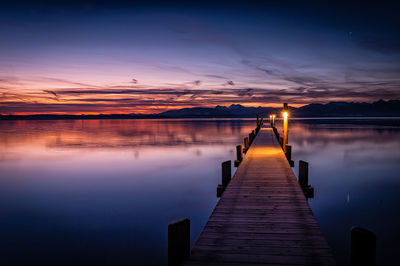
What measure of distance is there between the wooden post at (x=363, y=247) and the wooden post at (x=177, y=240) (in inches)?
90.0

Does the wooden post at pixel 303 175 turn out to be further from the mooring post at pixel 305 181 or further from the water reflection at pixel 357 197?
the water reflection at pixel 357 197

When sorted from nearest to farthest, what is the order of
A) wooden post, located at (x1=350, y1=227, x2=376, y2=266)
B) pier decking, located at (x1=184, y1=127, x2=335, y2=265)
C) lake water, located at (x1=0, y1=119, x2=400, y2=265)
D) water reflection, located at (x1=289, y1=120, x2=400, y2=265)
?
1. wooden post, located at (x1=350, y1=227, x2=376, y2=266)
2. pier decking, located at (x1=184, y1=127, x2=335, y2=265)
3. lake water, located at (x1=0, y1=119, x2=400, y2=265)
4. water reflection, located at (x1=289, y1=120, x2=400, y2=265)

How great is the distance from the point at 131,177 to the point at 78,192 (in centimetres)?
364

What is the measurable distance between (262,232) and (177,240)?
1.88 m

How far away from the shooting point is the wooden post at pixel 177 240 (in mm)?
3818

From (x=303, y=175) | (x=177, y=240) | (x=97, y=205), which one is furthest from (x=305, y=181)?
(x=97, y=205)

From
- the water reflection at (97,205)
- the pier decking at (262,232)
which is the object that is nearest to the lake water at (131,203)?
the water reflection at (97,205)

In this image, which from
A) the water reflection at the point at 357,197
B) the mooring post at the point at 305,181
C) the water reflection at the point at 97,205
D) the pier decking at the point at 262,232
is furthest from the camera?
the mooring post at the point at 305,181

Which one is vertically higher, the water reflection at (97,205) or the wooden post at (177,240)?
the wooden post at (177,240)

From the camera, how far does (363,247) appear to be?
133 inches

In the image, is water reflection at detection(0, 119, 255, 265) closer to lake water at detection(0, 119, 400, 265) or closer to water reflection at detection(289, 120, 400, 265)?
lake water at detection(0, 119, 400, 265)

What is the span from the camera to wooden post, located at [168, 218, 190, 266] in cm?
382

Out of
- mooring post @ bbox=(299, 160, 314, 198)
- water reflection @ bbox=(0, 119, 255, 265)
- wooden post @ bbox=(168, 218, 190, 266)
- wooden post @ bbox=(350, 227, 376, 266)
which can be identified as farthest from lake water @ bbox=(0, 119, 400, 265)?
wooden post @ bbox=(350, 227, 376, 266)

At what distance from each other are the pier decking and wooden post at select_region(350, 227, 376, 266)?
62 cm
